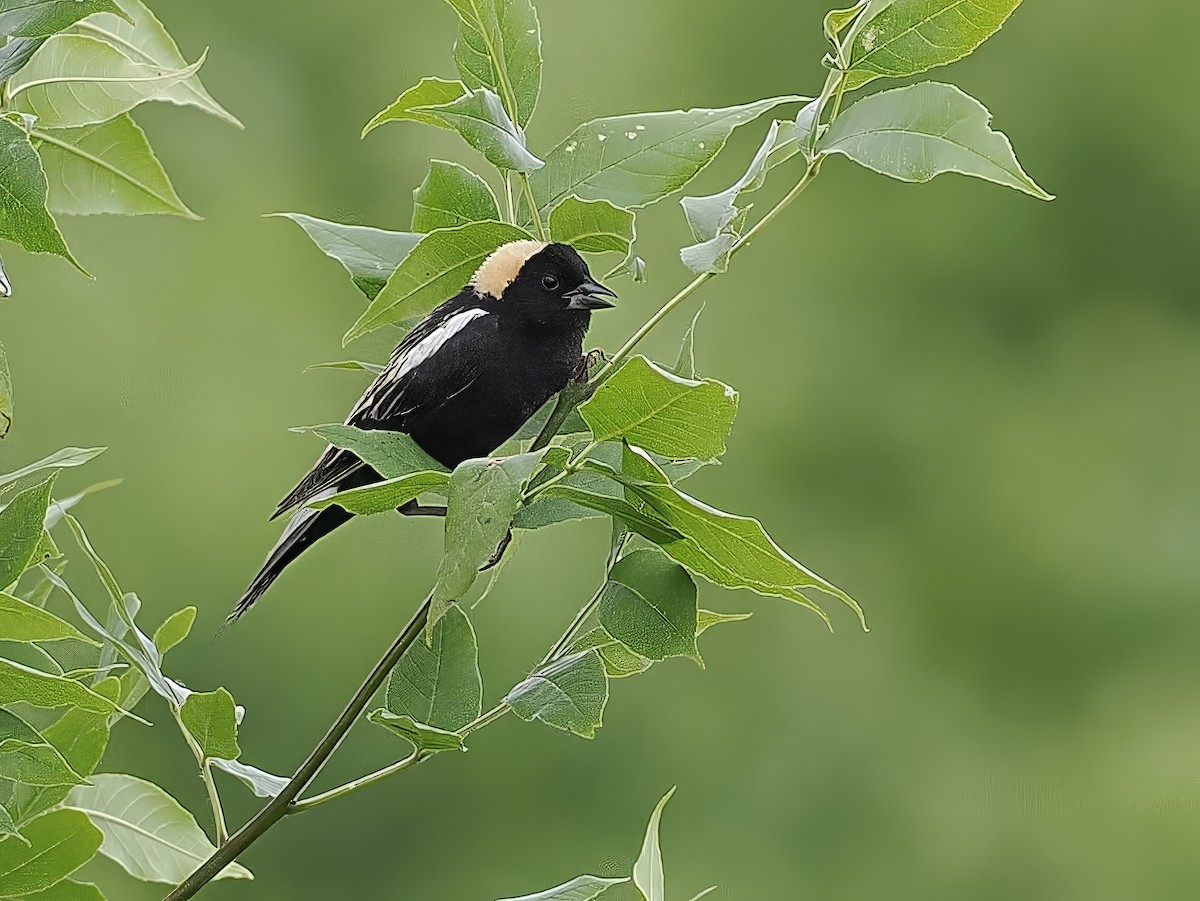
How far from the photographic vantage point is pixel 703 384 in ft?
1.35

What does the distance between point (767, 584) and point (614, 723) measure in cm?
248

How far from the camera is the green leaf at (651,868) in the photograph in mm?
471

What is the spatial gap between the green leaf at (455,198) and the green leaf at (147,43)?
97mm

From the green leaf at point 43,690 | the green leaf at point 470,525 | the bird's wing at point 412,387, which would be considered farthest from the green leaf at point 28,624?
the bird's wing at point 412,387

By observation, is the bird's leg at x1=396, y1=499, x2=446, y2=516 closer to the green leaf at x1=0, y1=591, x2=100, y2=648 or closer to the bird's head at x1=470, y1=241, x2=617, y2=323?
the bird's head at x1=470, y1=241, x2=617, y2=323

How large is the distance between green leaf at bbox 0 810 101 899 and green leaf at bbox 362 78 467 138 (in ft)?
0.84

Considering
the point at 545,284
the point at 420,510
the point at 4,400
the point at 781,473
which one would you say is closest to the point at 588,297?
the point at 545,284

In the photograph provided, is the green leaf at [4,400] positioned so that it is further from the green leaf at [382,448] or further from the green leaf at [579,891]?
the green leaf at [579,891]

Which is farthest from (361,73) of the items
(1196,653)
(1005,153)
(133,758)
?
(1005,153)

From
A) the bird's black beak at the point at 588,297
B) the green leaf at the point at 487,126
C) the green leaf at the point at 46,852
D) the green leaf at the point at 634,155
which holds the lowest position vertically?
the green leaf at the point at 46,852

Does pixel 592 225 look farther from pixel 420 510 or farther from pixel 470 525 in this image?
pixel 420 510

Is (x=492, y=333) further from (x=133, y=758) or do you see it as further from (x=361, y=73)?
(x=361, y=73)

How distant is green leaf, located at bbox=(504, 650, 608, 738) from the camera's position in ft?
1.58

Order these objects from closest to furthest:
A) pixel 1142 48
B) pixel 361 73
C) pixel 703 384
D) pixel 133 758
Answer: pixel 703 384 < pixel 133 758 < pixel 361 73 < pixel 1142 48
